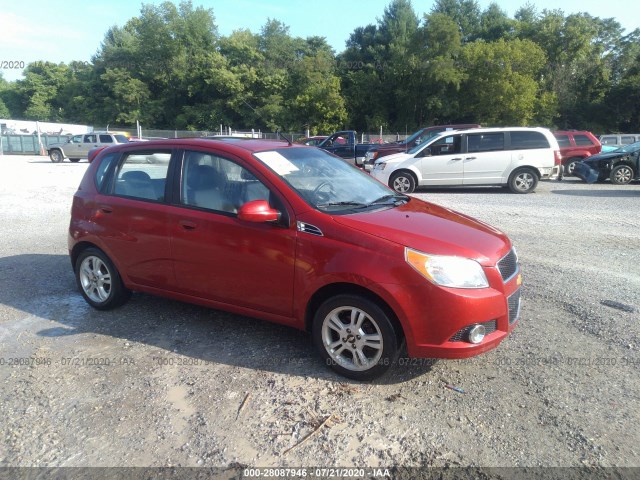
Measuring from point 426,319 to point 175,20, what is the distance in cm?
7618

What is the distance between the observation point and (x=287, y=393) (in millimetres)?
3400

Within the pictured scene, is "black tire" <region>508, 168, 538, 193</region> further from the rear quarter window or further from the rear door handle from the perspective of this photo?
the rear door handle

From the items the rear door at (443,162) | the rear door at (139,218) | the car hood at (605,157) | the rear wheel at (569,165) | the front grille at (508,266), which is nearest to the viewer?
the front grille at (508,266)

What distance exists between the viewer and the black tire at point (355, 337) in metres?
3.36

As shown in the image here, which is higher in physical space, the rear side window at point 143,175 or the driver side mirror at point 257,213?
the rear side window at point 143,175

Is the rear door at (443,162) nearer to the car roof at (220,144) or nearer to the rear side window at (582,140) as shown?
the rear side window at (582,140)

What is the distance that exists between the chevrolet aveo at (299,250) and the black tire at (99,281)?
1 centimetres

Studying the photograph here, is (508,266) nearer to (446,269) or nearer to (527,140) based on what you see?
(446,269)

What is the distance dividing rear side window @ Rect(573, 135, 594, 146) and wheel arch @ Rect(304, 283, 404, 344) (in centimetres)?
1784

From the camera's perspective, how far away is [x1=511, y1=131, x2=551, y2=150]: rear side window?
13414mm

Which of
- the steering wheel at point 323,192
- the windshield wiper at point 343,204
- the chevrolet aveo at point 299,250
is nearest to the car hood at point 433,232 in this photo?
the chevrolet aveo at point 299,250

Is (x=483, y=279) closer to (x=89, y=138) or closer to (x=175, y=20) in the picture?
(x=89, y=138)

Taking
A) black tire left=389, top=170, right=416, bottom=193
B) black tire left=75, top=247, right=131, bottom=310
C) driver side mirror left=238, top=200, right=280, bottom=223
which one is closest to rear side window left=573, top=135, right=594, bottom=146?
black tire left=389, top=170, right=416, bottom=193

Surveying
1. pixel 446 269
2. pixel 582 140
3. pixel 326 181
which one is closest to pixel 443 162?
pixel 582 140
